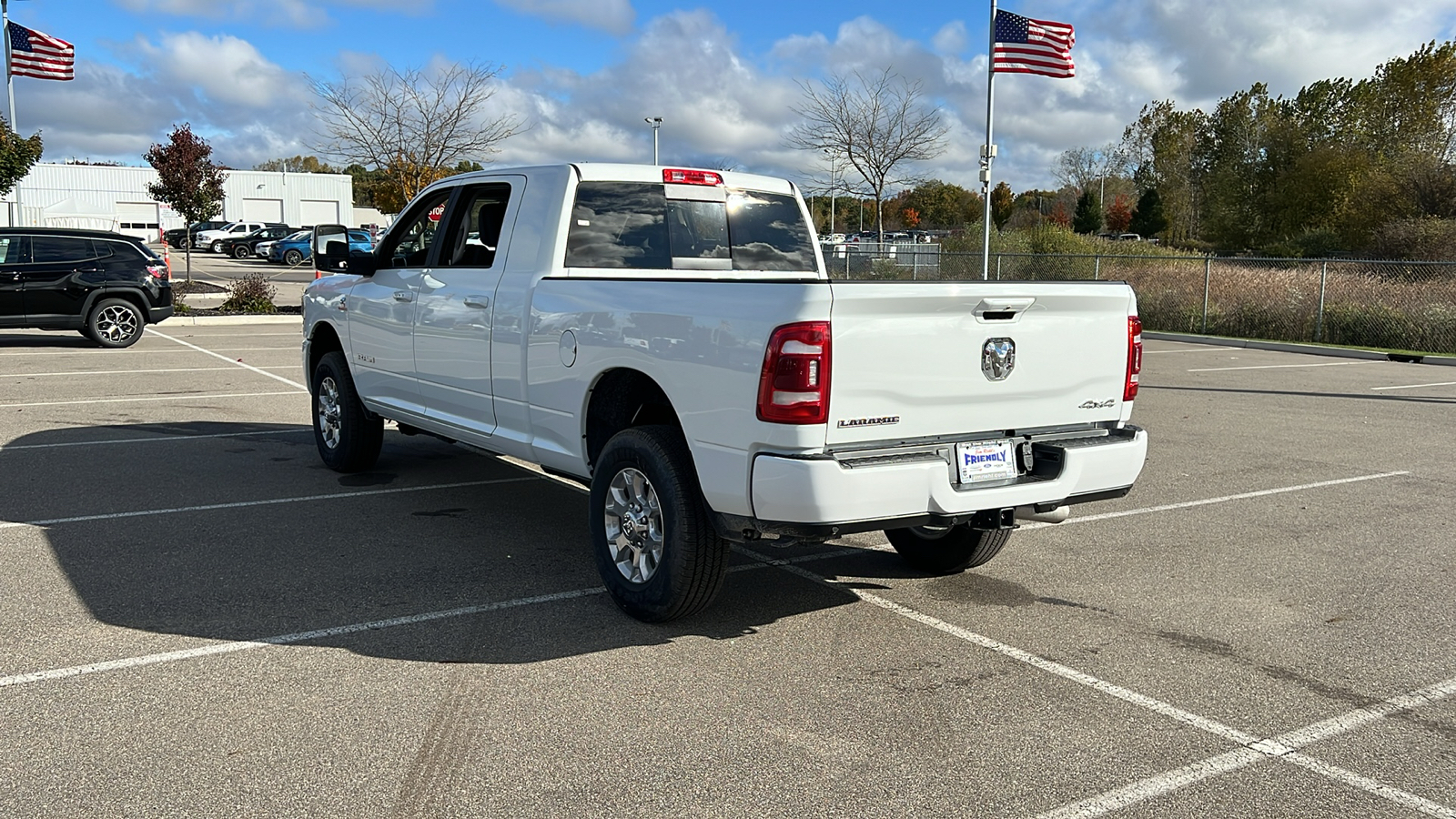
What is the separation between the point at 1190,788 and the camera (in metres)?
3.60

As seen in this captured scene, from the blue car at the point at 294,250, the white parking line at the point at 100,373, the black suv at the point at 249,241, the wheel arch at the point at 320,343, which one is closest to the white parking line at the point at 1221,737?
the wheel arch at the point at 320,343

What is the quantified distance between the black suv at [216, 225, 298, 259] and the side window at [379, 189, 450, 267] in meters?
50.6

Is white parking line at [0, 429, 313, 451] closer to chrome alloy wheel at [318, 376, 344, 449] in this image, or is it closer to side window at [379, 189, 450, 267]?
chrome alloy wheel at [318, 376, 344, 449]

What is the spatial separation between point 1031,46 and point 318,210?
3209 inches

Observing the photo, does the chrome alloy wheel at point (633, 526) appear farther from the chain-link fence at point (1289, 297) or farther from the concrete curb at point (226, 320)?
the concrete curb at point (226, 320)

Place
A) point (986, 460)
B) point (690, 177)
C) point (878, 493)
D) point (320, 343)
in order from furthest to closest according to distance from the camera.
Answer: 1. point (320, 343)
2. point (690, 177)
3. point (986, 460)
4. point (878, 493)

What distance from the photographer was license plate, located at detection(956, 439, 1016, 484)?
472 cm

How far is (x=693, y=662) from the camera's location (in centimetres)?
470

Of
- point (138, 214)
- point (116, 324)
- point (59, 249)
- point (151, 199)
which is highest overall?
point (151, 199)

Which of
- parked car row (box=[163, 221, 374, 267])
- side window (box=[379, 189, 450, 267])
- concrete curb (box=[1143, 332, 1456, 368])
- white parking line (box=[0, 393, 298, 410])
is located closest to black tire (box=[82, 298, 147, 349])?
white parking line (box=[0, 393, 298, 410])

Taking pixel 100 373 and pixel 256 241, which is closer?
pixel 100 373

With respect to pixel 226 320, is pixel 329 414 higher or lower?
lower

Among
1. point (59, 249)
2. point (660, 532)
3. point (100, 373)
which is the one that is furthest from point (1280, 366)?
point (59, 249)

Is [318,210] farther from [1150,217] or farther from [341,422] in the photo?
[341,422]
